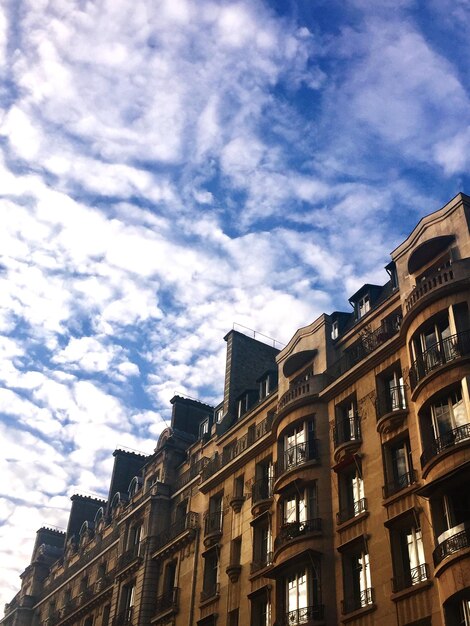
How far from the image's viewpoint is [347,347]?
120 feet

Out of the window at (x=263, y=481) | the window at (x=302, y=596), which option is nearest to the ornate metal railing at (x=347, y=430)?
the window at (x=302, y=596)

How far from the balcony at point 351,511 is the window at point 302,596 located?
200 cm

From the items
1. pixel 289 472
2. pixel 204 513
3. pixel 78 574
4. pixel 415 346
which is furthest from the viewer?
pixel 78 574

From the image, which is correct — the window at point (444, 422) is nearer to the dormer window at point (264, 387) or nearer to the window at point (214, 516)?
the dormer window at point (264, 387)

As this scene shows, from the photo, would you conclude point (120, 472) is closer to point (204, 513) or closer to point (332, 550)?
point (204, 513)

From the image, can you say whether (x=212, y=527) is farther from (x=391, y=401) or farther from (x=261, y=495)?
(x=391, y=401)

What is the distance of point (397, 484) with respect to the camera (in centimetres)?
2900

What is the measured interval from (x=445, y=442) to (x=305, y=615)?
28.9ft

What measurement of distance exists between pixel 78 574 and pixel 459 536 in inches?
1575

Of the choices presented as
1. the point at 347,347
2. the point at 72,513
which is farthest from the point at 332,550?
the point at 72,513

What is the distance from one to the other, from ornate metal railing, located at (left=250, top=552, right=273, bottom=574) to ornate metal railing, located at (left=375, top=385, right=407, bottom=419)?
8820 millimetres

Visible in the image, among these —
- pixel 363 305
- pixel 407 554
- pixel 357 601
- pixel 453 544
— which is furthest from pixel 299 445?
pixel 453 544

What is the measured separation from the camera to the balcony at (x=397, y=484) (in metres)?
28.3

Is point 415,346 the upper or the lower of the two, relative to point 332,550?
upper
